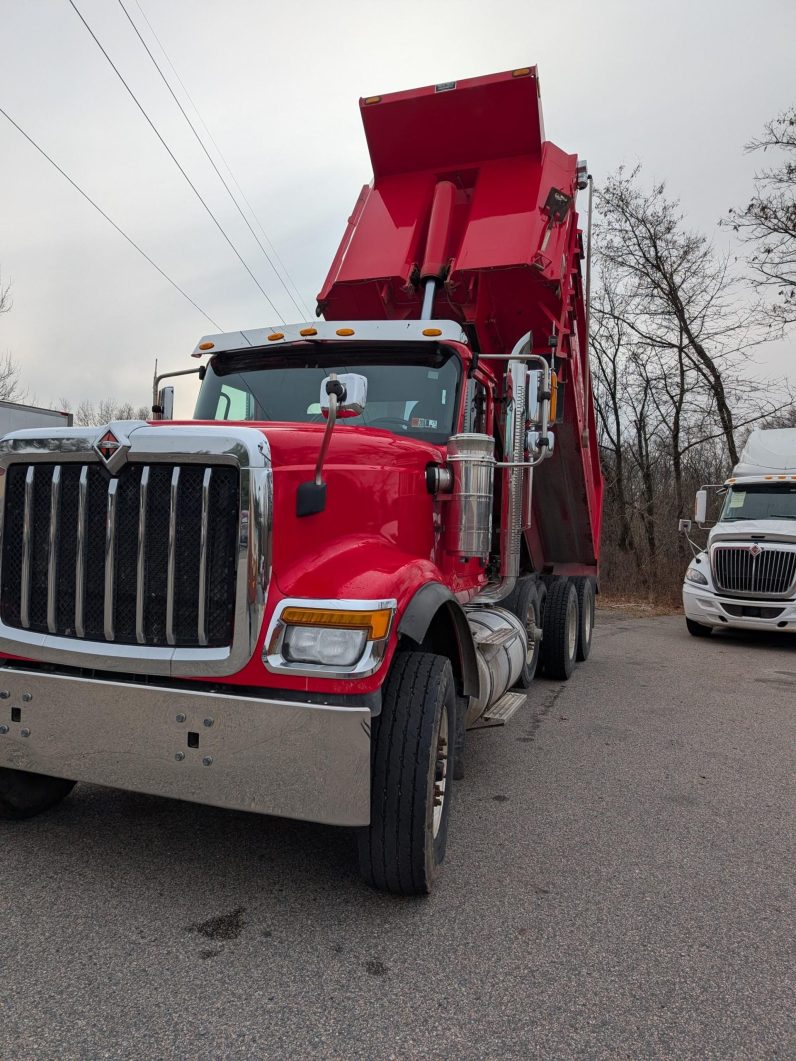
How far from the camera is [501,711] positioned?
4.63 metres

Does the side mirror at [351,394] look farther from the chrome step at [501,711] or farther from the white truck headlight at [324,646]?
the chrome step at [501,711]

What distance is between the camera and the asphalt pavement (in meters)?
2.11

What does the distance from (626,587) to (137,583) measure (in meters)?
18.3

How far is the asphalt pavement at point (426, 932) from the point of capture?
2109 millimetres

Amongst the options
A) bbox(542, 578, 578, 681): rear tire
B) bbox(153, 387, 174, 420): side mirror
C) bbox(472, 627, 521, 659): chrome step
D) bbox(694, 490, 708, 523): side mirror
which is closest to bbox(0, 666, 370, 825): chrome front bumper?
bbox(472, 627, 521, 659): chrome step

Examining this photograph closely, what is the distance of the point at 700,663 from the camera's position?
9.10 metres

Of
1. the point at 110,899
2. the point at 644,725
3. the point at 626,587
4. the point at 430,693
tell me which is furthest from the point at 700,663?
the point at 626,587

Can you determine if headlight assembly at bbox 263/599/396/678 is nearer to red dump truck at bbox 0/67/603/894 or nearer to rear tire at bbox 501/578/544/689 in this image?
red dump truck at bbox 0/67/603/894

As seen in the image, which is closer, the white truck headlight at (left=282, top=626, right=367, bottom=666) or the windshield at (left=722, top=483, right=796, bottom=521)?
the white truck headlight at (left=282, top=626, right=367, bottom=666)

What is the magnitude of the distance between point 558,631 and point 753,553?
4.72 m

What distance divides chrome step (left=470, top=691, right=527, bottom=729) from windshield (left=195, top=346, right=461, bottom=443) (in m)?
1.68

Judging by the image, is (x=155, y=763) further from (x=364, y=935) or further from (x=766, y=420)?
(x=766, y=420)

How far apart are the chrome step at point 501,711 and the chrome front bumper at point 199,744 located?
1968 mm

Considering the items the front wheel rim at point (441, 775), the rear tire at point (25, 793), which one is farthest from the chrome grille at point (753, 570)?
the rear tire at point (25, 793)
